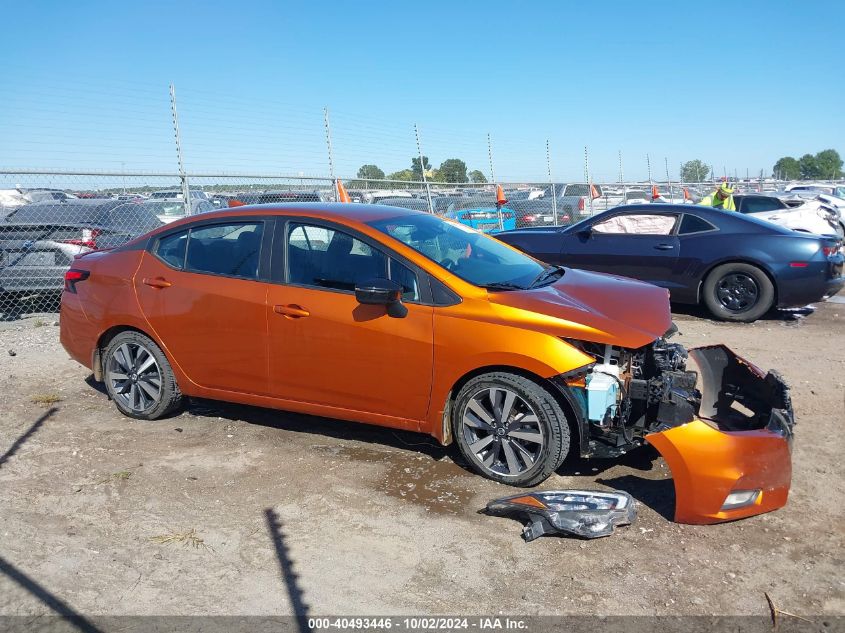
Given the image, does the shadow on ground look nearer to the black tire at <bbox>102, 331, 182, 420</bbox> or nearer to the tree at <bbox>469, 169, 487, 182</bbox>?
the black tire at <bbox>102, 331, 182, 420</bbox>

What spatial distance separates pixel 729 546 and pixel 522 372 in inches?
53.3

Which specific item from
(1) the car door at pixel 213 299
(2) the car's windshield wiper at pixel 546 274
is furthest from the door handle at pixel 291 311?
(2) the car's windshield wiper at pixel 546 274

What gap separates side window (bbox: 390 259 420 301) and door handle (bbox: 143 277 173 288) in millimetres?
1731

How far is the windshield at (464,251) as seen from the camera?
453cm

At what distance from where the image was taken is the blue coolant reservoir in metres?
3.86

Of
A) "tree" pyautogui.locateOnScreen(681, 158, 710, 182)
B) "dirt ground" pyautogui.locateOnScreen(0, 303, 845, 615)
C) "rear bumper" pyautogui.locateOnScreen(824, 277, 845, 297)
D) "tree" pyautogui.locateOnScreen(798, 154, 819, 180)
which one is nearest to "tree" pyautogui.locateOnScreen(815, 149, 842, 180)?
"tree" pyautogui.locateOnScreen(798, 154, 819, 180)

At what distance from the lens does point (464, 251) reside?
15.9 feet

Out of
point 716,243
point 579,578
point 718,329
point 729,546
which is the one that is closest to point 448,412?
point 579,578

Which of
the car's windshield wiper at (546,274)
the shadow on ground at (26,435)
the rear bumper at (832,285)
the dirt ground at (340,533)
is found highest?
the car's windshield wiper at (546,274)

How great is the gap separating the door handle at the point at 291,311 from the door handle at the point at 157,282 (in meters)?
0.99

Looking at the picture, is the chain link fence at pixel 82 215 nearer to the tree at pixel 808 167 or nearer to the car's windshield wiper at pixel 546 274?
the car's windshield wiper at pixel 546 274

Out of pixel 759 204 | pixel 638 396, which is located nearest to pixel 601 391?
pixel 638 396

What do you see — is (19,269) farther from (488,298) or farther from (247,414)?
(488,298)

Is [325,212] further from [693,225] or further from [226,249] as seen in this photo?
[693,225]
